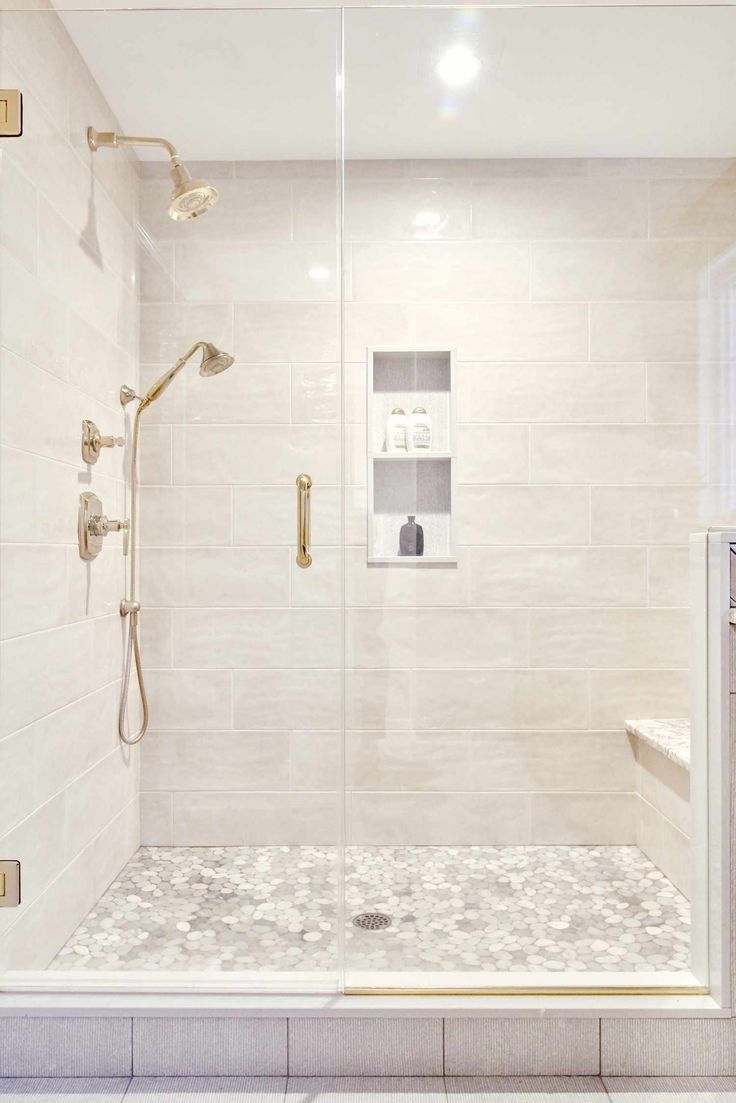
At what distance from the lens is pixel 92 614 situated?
63.3 inches

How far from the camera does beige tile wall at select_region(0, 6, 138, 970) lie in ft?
4.95

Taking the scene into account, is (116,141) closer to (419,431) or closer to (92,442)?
(92,442)

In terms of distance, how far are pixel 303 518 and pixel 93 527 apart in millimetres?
495

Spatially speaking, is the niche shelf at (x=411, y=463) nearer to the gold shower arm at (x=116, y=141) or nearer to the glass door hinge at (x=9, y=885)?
the gold shower arm at (x=116, y=141)

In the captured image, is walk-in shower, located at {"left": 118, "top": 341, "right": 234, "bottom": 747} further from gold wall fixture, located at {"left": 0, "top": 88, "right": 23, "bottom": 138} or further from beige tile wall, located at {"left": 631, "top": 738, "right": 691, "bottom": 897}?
beige tile wall, located at {"left": 631, "top": 738, "right": 691, "bottom": 897}

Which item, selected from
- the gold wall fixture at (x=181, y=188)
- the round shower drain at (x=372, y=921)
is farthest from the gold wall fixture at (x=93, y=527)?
the round shower drain at (x=372, y=921)

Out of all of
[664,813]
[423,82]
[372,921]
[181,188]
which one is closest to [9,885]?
[372,921]

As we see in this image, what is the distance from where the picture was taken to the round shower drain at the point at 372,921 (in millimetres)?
1522

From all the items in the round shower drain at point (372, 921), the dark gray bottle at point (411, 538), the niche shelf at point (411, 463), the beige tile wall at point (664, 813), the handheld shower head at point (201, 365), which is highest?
the handheld shower head at point (201, 365)

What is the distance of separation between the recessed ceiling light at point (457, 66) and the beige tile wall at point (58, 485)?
2.45 ft

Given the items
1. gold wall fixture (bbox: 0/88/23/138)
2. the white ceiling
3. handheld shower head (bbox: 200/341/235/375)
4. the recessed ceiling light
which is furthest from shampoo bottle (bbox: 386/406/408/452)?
gold wall fixture (bbox: 0/88/23/138)

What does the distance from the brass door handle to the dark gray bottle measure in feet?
0.70

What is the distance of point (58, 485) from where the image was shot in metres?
→ 1.58

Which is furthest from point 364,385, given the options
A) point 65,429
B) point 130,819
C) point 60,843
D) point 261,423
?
point 60,843
